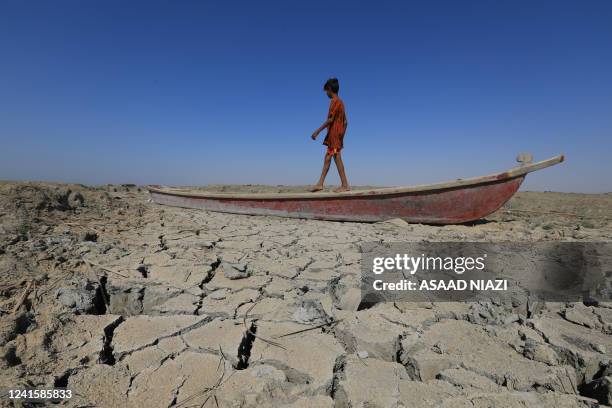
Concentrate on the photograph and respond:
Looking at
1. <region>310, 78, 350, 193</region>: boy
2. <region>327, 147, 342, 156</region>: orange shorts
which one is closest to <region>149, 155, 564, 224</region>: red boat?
<region>310, 78, 350, 193</region>: boy

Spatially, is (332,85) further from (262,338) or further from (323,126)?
(262,338)

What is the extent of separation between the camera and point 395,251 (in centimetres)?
255

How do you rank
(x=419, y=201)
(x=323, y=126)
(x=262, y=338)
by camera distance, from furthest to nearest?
(x=323, y=126) → (x=419, y=201) → (x=262, y=338)

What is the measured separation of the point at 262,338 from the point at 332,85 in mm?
3888

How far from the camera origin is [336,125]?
434 cm

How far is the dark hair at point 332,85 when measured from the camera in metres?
4.29

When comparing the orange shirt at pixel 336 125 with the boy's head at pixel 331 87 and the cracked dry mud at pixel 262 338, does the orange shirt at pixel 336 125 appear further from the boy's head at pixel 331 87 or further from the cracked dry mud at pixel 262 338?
the cracked dry mud at pixel 262 338

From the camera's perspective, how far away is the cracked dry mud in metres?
1.03

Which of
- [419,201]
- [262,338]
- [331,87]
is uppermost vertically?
[331,87]

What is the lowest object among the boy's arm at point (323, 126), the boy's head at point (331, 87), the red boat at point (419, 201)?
the red boat at point (419, 201)

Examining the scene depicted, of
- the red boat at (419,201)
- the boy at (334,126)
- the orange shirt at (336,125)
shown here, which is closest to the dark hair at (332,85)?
the boy at (334,126)

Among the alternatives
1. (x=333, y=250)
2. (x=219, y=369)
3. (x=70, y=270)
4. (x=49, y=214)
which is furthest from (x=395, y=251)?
(x=49, y=214)

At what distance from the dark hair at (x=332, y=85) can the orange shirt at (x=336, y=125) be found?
18 centimetres

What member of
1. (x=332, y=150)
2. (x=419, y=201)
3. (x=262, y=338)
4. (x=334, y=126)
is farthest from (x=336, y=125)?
(x=262, y=338)
